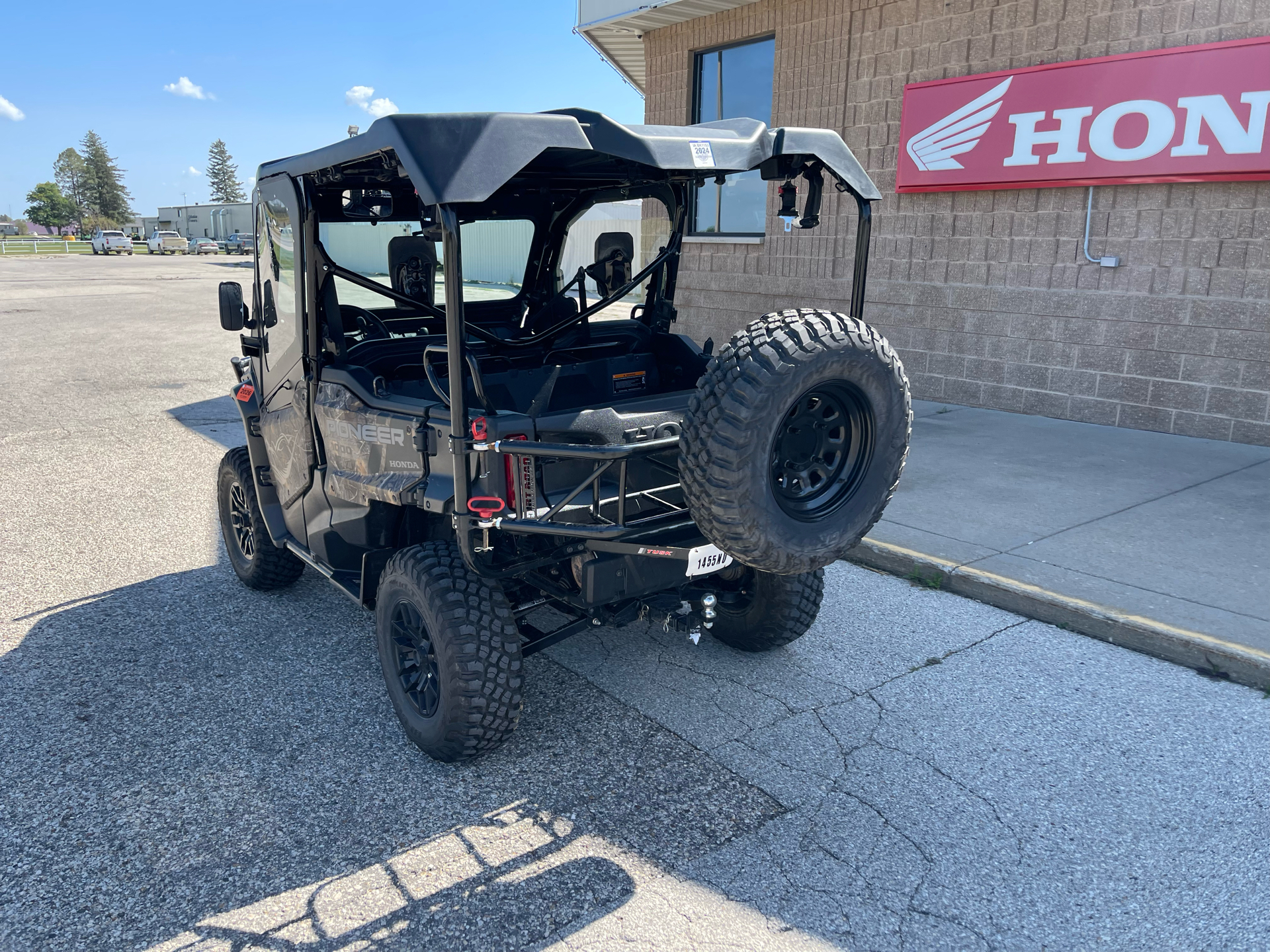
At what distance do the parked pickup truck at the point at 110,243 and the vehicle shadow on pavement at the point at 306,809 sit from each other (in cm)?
7760

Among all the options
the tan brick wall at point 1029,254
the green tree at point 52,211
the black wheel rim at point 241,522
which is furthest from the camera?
the green tree at point 52,211

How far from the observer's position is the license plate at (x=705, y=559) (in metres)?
3.30

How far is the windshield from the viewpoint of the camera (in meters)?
4.21

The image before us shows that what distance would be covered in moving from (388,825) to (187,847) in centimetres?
62

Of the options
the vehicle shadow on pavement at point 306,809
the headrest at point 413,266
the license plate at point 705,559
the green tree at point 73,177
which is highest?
the green tree at point 73,177

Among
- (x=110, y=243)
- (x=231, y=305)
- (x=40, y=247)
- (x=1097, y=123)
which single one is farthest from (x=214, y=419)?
(x=40, y=247)

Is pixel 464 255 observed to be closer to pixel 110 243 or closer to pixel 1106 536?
pixel 1106 536

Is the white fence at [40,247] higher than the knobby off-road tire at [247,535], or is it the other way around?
the white fence at [40,247]

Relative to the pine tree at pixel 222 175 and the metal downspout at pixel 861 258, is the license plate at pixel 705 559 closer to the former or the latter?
the metal downspout at pixel 861 258

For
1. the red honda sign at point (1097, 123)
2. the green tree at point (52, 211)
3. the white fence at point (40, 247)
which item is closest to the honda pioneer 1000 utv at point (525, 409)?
the red honda sign at point (1097, 123)

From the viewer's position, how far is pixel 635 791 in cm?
325

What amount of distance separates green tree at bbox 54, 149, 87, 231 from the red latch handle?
140379 mm

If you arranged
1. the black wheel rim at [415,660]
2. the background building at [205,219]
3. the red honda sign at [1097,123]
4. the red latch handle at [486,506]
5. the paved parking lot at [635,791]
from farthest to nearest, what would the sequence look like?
the background building at [205,219] < the red honda sign at [1097,123] < the black wheel rim at [415,660] < the red latch handle at [486,506] < the paved parking lot at [635,791]

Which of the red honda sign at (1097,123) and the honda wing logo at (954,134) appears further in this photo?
the honda wing logo at (954,134)
